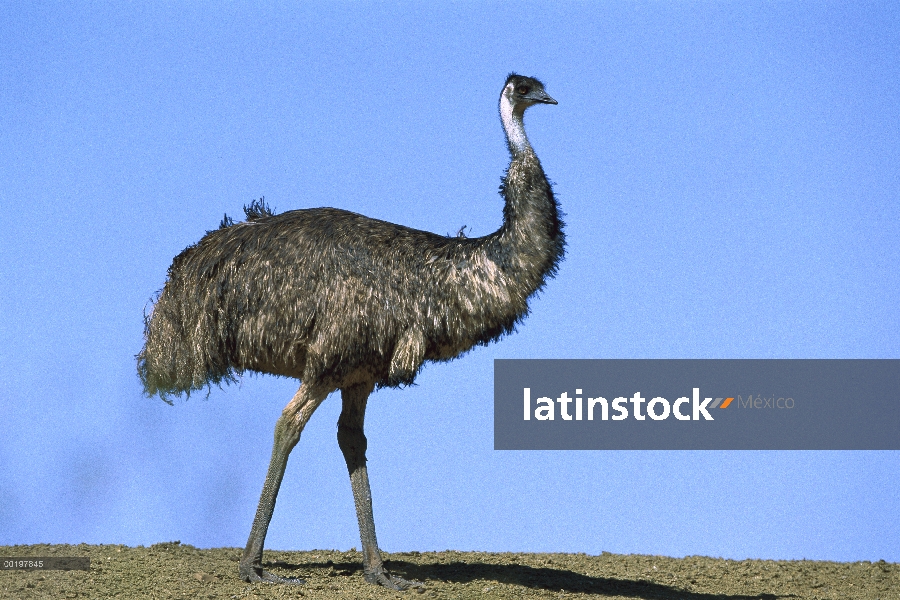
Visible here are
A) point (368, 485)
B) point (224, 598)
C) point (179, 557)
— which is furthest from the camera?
point (179, 557)

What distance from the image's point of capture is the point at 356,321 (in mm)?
12617

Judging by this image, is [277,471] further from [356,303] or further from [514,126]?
[514,126]

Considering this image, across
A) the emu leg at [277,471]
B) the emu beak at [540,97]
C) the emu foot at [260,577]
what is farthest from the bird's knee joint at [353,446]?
the emu beak at [540,97]

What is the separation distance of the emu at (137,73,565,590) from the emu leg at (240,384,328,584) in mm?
12

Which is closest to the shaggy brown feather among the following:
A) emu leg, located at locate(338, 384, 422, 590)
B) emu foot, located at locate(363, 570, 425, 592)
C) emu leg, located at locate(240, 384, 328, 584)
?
emu leg, located at locate(240, 384, 328, 584)

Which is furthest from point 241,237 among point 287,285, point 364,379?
point 364,379

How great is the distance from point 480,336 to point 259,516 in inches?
110

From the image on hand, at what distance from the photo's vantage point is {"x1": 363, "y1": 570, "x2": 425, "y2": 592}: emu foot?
510 inches

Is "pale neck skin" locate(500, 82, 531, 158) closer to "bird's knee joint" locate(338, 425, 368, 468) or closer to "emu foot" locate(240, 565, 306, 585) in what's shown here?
"bird's knee joint" locate(338, 425, 368, 468)

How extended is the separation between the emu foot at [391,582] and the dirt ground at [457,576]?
83mm

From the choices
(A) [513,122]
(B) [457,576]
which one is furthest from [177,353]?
(A) [513,122]

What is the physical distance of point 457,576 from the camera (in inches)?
551

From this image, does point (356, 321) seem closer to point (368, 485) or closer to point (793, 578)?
point (368, 485)

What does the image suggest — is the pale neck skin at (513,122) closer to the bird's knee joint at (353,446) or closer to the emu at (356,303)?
the emu at (356,303)
